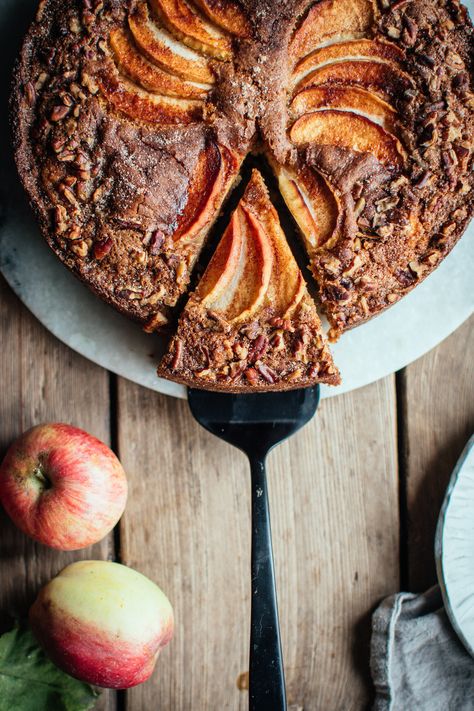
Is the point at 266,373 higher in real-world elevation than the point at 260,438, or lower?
higher

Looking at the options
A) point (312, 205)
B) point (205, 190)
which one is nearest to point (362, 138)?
point (312, 205)

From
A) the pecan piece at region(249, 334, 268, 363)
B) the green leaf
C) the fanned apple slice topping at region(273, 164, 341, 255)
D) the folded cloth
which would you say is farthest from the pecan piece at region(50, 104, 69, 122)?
the folded cloth

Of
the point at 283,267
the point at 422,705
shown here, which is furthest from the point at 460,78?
the point at 422,705

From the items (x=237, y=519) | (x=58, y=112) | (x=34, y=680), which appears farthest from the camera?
(x=237, y=519)

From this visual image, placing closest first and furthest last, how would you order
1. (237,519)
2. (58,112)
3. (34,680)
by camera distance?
(58,112)
(34,680)
(237,519)

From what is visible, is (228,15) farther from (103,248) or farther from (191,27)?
(103,248)
